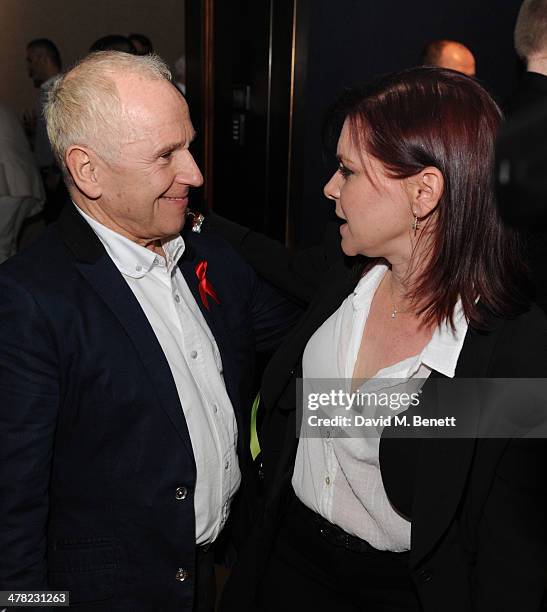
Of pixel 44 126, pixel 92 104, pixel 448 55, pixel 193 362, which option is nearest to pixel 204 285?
pixel 193 362

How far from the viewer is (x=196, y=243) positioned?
185 centimetres

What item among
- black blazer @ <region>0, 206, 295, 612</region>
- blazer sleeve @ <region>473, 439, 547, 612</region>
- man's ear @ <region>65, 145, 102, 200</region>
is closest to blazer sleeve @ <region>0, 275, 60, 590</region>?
black blazer @ <region>0, 206, 295, 612</region>

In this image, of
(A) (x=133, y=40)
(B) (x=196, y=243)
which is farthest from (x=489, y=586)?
(A) (x=133, y=40)

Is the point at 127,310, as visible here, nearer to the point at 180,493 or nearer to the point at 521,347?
the point at 180,493

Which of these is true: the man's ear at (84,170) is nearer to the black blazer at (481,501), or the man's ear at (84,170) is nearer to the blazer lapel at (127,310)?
the blazer lapel at (127,310)

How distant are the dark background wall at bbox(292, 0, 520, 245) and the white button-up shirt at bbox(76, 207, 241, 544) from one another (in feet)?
7.58

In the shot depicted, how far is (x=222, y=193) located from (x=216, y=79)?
2.14 ft

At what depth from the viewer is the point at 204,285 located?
178 cm

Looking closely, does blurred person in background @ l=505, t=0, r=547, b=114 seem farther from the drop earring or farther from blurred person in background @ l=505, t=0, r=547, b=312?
the drop earring

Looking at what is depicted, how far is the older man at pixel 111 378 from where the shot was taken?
1.40m

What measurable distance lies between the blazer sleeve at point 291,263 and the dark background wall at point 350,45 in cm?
188

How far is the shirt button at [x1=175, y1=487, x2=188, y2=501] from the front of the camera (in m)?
1.53

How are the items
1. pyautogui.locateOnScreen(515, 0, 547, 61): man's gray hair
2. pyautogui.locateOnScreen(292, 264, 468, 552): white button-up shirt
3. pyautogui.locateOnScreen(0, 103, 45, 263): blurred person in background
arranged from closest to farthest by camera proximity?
pyautogui.locateOnScreen(292, 264, 468, 552): white button-up shirt → pyautogui.locateOnScreen(515, 0, 547, 61): man's gray hair → pyautogui.locateOnScreen(0, 103, 45, 263): blurred person in background

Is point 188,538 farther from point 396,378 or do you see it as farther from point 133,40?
point 133,40
